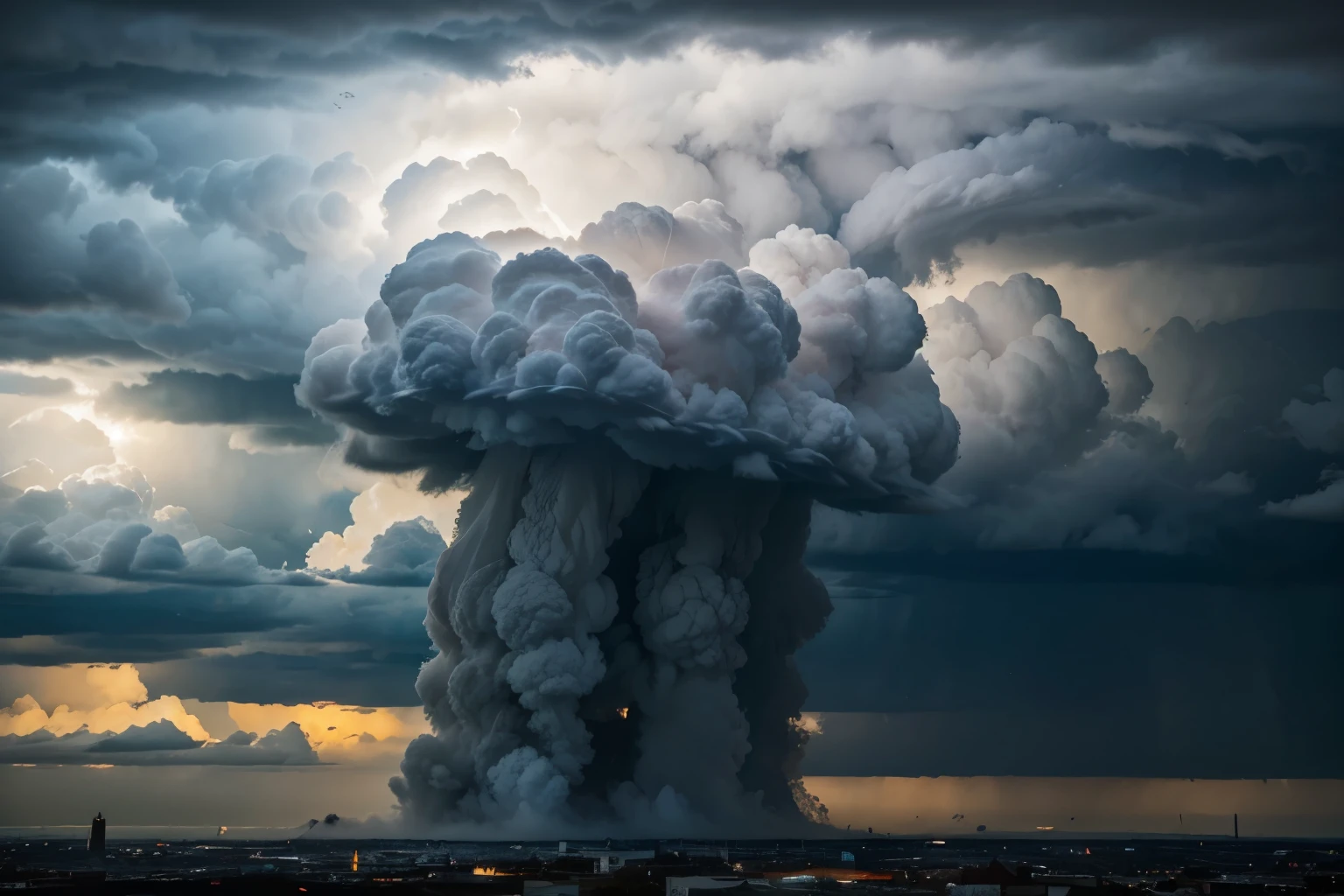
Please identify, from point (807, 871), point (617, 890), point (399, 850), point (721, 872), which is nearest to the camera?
point (617, 890)

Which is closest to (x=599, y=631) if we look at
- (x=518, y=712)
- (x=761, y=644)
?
(x=518, y=712)

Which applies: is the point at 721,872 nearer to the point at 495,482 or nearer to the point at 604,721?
the point at 604,721

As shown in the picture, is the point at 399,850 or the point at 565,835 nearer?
the point at 565,835

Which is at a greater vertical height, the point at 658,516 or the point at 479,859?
the point at 658,516

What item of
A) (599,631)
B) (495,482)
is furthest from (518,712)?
(495,482)

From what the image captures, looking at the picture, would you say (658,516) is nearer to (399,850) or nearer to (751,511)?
(751,511)

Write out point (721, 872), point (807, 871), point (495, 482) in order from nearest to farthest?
point (721, 872) → point (807, 871) → point (495, 482)

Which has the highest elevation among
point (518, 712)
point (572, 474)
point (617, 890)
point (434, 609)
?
point (572, 474)
